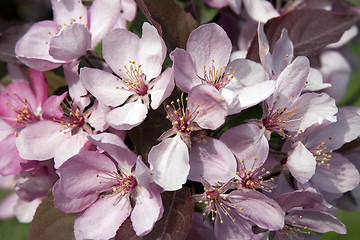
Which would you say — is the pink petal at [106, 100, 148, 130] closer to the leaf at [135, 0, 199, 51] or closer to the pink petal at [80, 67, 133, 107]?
the pink petal at [80, 67, 133, 107]

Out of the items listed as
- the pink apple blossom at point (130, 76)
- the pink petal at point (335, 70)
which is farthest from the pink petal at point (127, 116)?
the pink petal at point (335, 70)

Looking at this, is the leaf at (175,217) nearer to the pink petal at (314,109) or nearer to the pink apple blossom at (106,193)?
the pink apple blossom at (106,193)

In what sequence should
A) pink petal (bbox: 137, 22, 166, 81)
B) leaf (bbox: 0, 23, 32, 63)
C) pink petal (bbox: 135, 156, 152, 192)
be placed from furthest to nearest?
leaf (bbox: 0, 23, 32, 63)
pink petal (bbox: 137, 22, 166, 81)
pink petal (bbox: 135, 156, 152, 192)

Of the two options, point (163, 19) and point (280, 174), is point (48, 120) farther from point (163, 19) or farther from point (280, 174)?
point (280, 174)

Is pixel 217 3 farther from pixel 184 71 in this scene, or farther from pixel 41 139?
pixel 41 139

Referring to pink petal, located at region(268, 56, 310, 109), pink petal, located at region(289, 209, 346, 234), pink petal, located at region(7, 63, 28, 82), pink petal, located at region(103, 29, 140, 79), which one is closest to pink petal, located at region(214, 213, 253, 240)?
pink petal, located at region(289, 209, 346, 234)

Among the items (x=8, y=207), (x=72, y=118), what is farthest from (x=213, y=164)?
(x=8, y=207)
